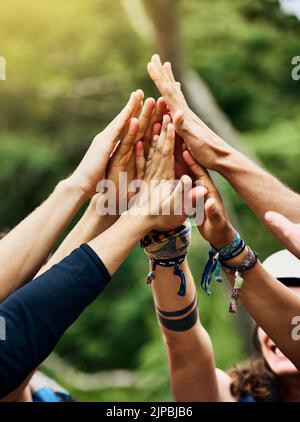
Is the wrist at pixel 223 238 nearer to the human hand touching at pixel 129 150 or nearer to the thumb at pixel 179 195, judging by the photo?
the thumb at pixel 179 195

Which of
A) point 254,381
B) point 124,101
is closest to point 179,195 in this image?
point 254,381

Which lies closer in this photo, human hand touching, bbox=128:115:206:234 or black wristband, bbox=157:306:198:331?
human hand touching, bbox=128:115:206:234

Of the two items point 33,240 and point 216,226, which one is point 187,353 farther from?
point 33,240

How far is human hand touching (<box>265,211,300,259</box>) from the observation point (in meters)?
1.42

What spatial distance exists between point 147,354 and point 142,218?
4.18m

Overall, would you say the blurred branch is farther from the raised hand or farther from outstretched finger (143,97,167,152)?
the raised hand

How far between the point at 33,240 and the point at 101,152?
308 mm

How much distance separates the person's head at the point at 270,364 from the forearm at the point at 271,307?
234mm

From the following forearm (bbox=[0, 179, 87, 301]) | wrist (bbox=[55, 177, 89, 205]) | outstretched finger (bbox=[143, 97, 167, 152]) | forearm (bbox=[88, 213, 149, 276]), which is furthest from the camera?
outstretched finger (bbox=[143, 97, 167, 152])

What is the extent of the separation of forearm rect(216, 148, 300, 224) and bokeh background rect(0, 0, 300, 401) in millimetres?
2933

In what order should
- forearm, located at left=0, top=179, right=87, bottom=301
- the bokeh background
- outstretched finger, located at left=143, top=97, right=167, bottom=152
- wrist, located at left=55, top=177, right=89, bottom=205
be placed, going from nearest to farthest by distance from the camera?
1. forearm, located at left=0, top=179, right=87, bottom=301
2. wrist, located at left=55, top=177, right=89, bottom=205
3. outstretched finger, located at left=143, top=97, right=167, bottom=152
4. the bokeh background

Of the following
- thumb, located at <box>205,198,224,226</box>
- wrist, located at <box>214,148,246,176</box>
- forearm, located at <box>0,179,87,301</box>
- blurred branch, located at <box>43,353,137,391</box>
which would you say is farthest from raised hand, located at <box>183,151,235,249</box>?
blurred branch, located at <box>43,353,137,391</box>

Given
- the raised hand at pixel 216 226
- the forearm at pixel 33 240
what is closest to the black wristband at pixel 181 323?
the raised hand at pixel 216 226

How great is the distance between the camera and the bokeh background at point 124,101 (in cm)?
502
